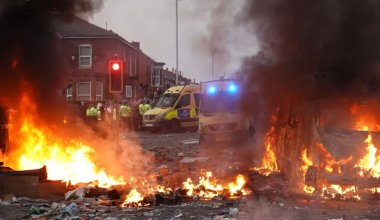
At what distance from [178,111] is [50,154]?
498 inches

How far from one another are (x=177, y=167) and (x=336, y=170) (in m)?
5.39

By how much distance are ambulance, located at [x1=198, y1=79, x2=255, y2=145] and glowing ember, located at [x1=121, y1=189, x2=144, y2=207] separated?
6.93 metres

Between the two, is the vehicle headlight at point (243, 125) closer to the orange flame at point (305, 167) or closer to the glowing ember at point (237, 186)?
the glowing ember at point (237, 186)

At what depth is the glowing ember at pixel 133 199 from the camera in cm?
831

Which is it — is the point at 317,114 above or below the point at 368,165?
above

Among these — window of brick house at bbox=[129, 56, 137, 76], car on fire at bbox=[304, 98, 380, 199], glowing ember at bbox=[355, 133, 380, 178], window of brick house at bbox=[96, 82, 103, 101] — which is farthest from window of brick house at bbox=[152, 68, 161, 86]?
glowing ember at bbox=[355, 133, 380, 178]

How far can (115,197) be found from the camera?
29.5 ft

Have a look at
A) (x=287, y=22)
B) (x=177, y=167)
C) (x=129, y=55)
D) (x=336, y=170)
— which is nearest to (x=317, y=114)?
(x=336, y=170)

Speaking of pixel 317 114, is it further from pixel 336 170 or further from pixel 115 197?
pixel 115 197

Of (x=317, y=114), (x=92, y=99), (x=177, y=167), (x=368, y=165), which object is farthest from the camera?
(x=92, y=99)

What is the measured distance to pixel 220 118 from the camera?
52.5ft

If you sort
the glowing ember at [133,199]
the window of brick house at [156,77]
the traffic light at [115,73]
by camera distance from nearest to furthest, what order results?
the glowing ember at [133,199] → the traffic light at [115,73] → the window of brick house at [156,77]

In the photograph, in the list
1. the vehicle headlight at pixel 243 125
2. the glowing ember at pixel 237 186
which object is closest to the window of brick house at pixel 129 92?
the vehicle headlight at pixel 243 125

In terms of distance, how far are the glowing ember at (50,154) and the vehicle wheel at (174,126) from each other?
11967mm
